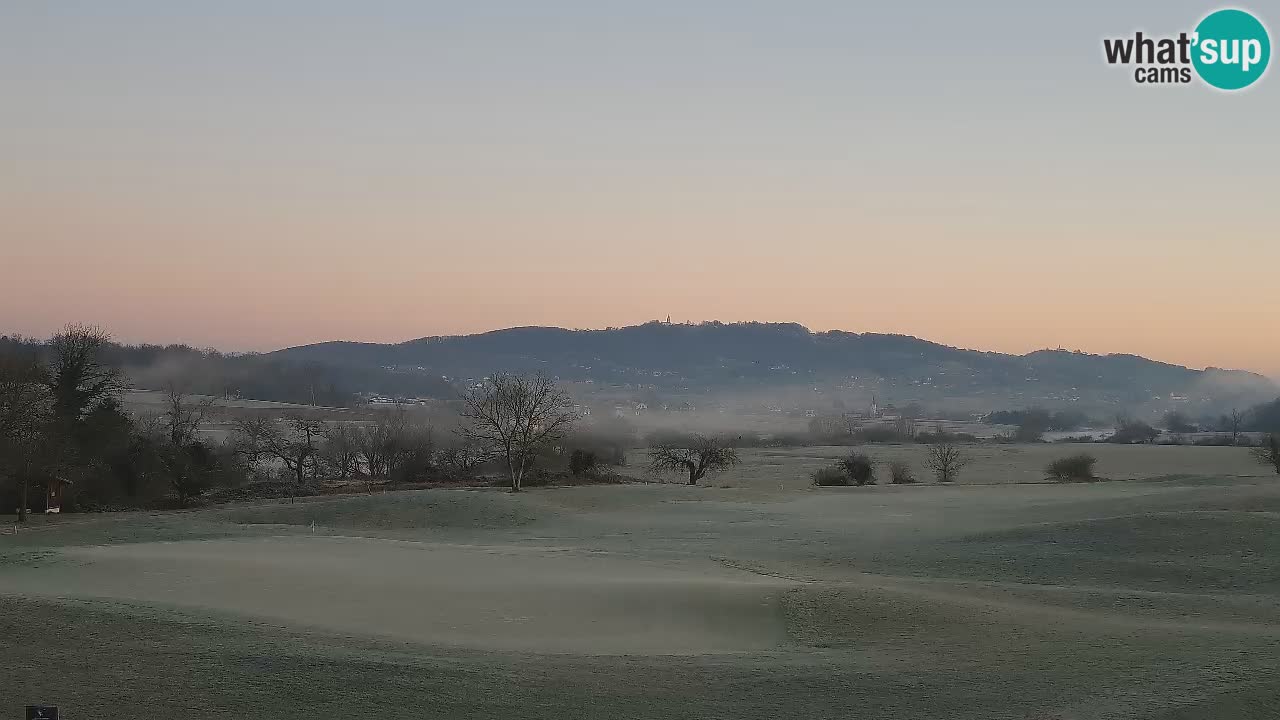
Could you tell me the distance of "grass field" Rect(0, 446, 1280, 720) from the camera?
1283cm

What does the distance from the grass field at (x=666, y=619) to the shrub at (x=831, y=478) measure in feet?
94.4

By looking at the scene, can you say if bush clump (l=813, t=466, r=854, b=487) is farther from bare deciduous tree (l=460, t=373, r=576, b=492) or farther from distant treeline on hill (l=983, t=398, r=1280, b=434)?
distant treeline on hill (l=983, t=398, r=1280, b=434)

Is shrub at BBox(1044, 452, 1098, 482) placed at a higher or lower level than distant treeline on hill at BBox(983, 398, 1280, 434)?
lower

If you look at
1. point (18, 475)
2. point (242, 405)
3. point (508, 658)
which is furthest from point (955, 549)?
point (242, 405)

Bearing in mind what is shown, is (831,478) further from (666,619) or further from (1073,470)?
(666,619)

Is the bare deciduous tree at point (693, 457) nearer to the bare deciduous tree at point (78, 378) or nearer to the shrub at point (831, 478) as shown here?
the shrub at point (831, 478)

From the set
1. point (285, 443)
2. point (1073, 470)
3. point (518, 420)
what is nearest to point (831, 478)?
point (1073, 470)

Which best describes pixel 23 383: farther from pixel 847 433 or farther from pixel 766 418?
pixel 766 418

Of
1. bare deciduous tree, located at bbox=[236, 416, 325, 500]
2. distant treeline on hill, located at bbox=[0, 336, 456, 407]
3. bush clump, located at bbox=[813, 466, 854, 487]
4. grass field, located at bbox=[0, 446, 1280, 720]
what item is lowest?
bush clump, located at bbox=[813, 466, 854, 487]

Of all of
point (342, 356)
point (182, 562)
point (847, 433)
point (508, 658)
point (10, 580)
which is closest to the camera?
point (508, 658)

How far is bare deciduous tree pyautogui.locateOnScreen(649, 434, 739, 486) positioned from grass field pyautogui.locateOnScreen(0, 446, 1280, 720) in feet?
103

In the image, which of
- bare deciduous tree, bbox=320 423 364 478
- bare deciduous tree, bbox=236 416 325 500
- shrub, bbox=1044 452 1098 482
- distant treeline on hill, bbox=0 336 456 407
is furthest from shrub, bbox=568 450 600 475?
distant treeline on hill, bbox=0 336 456 407

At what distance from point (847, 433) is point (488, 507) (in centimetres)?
10508

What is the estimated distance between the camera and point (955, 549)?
30.4 m
